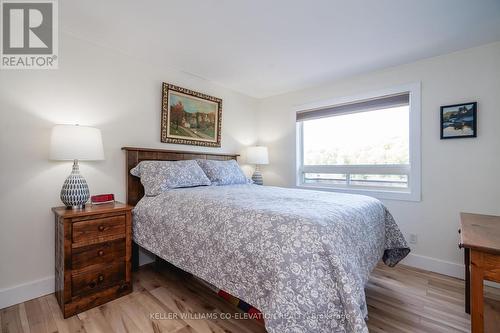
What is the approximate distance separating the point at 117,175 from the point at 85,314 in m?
1.23

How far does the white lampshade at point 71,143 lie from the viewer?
175cm

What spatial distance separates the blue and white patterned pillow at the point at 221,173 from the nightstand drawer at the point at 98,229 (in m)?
1.06

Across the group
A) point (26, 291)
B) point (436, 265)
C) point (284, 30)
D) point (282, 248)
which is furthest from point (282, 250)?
point (436, 265)

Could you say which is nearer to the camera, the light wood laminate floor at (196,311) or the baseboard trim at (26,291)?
the light wood laminate floor at (196,311)

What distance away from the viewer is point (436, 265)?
2408 millimetres

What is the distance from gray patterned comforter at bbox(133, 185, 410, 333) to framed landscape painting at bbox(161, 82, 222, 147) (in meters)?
1.19

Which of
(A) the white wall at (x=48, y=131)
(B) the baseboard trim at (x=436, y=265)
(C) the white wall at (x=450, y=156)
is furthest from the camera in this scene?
(B) the baseboard trim at (x=436, y=265)

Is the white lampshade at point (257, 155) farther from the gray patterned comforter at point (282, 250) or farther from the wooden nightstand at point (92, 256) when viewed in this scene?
the wooden nightstand at point (92, 256)

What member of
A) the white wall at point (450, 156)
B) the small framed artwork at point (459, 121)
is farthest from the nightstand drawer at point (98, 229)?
the small framed artwork at point (459, 121)

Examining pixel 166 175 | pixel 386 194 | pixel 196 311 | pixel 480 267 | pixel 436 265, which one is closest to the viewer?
pixel 480 267

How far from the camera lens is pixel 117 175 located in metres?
2.38

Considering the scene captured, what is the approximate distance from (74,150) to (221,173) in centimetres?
144

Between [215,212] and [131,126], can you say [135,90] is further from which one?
[215,212]

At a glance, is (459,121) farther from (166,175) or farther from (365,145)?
(166,175)
